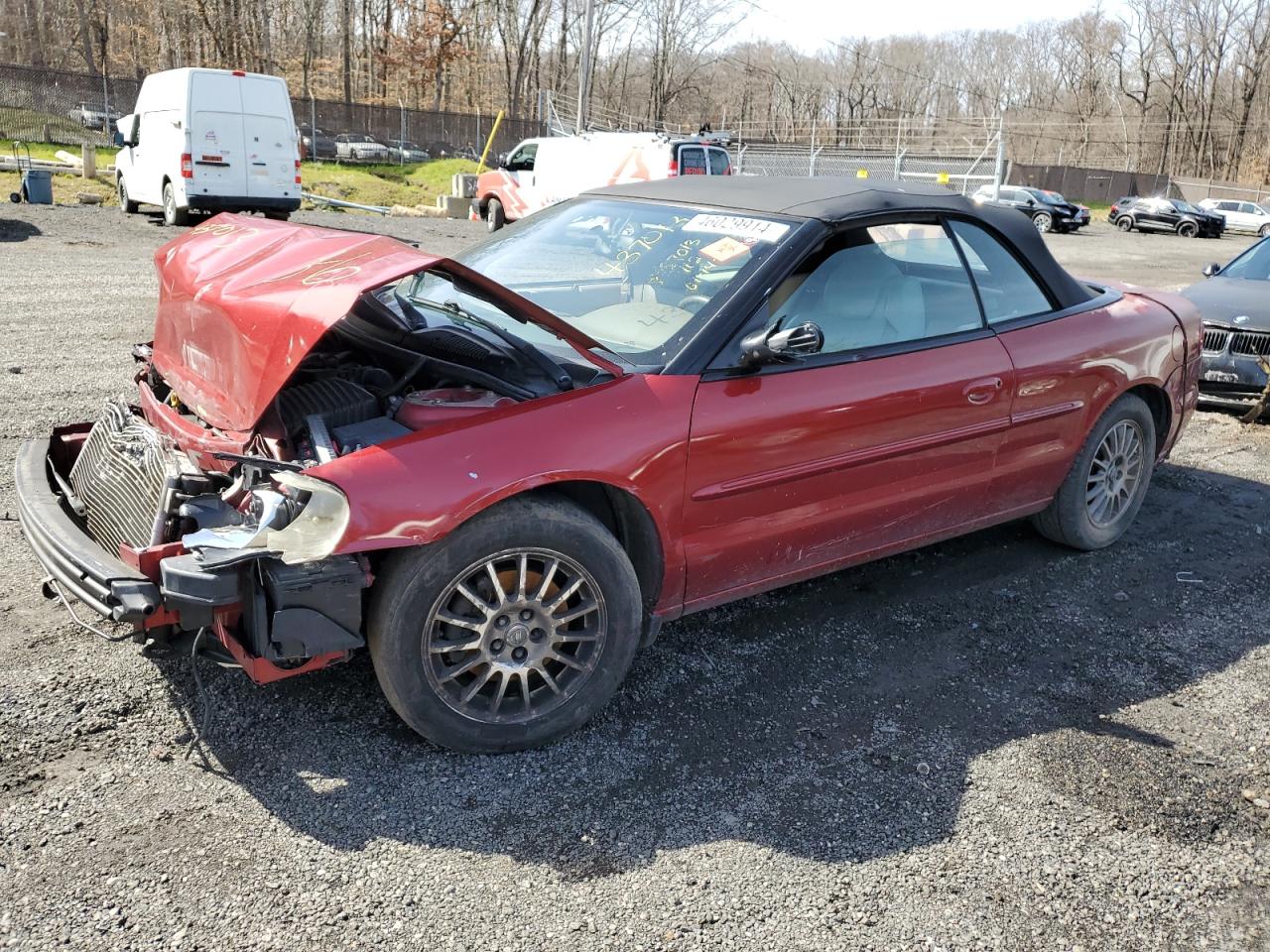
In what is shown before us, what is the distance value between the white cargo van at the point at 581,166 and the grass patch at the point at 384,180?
5528 millimetres

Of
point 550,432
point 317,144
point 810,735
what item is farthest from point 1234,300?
point 317,144

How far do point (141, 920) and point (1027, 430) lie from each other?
3629mm

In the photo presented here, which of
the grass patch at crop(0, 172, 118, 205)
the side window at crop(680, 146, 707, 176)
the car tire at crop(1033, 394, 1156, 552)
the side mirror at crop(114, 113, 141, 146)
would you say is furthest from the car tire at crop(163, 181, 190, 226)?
the car tire at crop(1033, 394, 1156, 552)

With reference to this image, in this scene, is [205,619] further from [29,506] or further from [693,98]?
[693,98]

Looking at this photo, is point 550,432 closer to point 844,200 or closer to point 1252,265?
point 844,200

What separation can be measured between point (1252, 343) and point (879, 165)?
22068 mm

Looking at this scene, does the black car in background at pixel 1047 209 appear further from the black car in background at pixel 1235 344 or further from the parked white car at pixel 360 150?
the black car in background at pixel 1235 344

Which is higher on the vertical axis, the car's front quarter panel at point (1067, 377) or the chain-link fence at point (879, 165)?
the chain-link fence at point (879, 165)

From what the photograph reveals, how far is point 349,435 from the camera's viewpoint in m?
3.01

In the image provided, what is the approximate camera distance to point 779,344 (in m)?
3.25

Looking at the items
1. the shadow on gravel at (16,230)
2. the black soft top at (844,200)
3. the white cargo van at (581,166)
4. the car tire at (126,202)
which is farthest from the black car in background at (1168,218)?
the black soft top at (844,200)

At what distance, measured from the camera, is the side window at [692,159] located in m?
18.5

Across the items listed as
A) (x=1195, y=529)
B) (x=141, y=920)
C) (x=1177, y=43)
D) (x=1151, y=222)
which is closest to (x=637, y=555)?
(x=141, y=920)

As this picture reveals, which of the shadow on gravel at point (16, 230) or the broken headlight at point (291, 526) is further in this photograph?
the shadow on gravel at point (16, 230)
